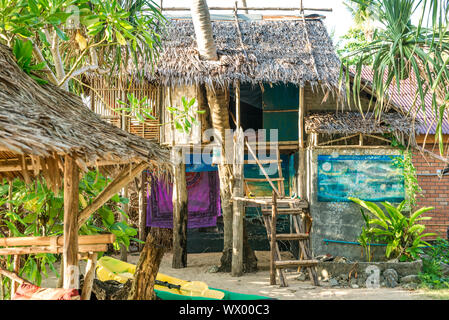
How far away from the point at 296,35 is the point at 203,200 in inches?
170

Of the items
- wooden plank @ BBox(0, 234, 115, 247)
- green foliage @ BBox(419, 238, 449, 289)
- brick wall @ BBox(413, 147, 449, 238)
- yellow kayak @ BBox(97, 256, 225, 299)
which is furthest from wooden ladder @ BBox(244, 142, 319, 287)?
wooden plank @ BBox(0, 234, 115, 247)

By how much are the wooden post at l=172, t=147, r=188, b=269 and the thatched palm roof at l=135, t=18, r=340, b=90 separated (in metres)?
1.96

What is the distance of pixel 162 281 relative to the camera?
6.15 m

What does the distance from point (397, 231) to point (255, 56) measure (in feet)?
14.5

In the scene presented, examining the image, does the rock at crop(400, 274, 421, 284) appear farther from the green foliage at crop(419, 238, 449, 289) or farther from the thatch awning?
the thatch awning

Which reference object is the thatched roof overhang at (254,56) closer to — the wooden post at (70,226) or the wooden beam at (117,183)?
the wooden beam at (117,183)

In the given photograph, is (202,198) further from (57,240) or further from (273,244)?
(57,240)

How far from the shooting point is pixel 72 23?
5.27 metres

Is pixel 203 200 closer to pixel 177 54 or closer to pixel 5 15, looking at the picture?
pixel 177 54

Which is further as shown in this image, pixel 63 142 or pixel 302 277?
pixel 302 277

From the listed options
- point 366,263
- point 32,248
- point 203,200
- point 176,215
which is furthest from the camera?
point 203,200

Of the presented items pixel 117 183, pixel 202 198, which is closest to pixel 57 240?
pixel 117 183

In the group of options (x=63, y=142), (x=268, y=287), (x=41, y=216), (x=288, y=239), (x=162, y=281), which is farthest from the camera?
(x=288, y=239)

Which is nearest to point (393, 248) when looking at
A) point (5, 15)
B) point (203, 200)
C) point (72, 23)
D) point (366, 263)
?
point (366, 263)
